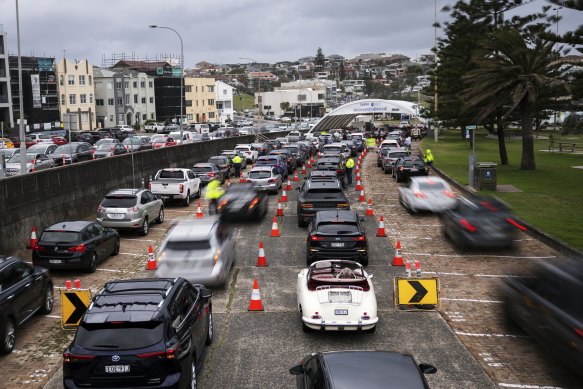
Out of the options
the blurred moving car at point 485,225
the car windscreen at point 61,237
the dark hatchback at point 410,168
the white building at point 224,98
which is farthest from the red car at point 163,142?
the white building at point 224,98

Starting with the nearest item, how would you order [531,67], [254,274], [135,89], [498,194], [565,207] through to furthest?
[254,274]
[565,207]
[498,194]
[531,67]
[135,89]

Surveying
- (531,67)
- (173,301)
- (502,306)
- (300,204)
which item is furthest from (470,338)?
(531,67)

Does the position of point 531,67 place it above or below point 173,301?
above

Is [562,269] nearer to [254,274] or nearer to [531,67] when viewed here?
[254,274]

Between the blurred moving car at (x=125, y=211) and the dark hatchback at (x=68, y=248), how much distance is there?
3.95 meters

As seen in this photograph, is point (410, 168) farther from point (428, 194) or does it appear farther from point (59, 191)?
point (59, 191)

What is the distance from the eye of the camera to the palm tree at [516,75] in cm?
3838

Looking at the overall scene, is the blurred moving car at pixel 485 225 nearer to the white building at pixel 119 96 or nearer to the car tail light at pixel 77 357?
the car tail light at pixel 77 357

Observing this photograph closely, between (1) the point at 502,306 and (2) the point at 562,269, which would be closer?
(2) the point at 562,269

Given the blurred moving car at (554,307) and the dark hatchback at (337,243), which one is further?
the dark hatchback at (337,243)

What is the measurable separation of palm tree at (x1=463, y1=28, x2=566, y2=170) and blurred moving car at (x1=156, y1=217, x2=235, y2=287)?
2700 centimetres

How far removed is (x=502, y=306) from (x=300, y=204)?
11674mm

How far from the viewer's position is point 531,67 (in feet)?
128

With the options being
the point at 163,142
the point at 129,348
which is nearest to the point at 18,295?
the point at 129,348
